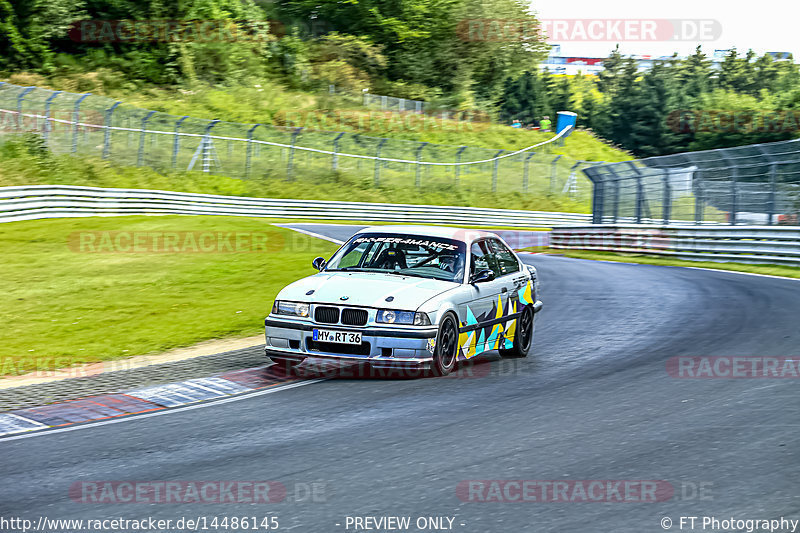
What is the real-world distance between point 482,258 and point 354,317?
6.81ft

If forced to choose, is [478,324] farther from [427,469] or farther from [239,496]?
[239,496]

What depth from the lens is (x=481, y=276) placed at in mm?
9438

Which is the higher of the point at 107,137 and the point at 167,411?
the point at 107,137

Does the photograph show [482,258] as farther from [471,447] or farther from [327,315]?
[471,447]

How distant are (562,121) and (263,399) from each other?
64496 millimetres

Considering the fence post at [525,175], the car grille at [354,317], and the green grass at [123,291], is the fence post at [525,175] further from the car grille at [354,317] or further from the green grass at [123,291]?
the car grille at [354,317]

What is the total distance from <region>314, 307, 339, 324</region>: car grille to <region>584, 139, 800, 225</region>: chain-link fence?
56.4 ft

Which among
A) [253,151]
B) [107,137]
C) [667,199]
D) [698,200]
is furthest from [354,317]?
[253,151]

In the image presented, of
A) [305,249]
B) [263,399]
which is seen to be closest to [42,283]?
[305,249]

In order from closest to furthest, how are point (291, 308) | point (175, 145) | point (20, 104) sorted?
point (291, 308), point (20, 104), point (175, 145)

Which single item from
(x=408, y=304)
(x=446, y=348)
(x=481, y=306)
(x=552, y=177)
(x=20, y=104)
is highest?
(x=20, y=104)

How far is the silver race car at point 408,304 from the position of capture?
27.8ft

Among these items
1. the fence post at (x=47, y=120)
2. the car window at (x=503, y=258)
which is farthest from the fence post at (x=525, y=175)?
the car window at (x=503, y=258)

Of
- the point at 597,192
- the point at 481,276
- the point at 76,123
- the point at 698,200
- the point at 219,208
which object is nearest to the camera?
the point at 481,276
